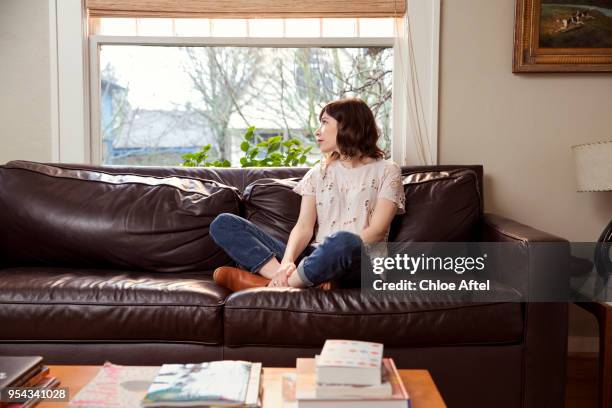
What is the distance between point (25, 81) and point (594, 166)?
2.61 meters

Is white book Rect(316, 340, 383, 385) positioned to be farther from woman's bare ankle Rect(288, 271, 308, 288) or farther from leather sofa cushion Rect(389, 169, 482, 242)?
leather sofa cushion Rect(389, 169, 482, 242)

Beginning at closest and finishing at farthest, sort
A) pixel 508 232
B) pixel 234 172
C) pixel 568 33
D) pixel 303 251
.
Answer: pixel 508 232, pixel 303 251, pixel 234 172, pixel 568 33

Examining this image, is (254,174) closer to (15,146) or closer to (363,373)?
(15,146)

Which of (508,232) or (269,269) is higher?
(508,232)

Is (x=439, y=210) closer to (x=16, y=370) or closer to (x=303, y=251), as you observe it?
(x=303, y=251)

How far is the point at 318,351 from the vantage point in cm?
198

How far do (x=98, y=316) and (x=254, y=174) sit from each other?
100 cm

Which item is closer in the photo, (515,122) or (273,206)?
(273,206)

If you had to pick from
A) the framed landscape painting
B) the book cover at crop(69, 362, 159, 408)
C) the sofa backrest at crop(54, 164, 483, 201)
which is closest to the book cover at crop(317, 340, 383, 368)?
the book cover at crop(69, 362, 159, 408)

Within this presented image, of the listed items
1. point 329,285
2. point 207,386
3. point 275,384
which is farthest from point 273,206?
point 207,386

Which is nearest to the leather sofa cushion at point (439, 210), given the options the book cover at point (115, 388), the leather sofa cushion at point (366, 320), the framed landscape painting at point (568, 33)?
the leather sofa cushion at point (366, 320)

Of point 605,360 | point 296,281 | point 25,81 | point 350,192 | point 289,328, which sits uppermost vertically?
point 25,81

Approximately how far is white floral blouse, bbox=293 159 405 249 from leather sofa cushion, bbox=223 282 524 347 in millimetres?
493

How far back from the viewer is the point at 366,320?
195cm
